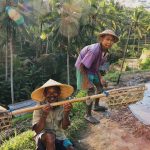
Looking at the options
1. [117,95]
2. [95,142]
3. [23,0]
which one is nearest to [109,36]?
[117,95]

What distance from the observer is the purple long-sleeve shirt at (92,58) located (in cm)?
620

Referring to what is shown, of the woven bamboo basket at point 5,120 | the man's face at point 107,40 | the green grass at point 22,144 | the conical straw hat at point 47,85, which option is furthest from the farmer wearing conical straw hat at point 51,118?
the man's face at point 107,40

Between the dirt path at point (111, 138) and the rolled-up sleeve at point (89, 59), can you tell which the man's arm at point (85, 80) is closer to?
the rolled-up sleeve at point (89, 59)

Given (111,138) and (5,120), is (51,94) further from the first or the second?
(111,138)

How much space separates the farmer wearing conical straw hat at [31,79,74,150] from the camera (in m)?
4.44

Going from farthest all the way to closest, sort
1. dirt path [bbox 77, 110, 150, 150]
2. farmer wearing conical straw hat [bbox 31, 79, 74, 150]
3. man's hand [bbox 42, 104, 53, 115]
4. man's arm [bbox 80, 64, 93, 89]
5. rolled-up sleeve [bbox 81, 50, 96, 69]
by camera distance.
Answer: man's arm [bbox 80, 64, 93, 89]
rolled-up sleeve [bbox 81, 50, 96, 69]
dirt path [bbox 77, 110, 150, 150]
farmer wearing conical straw hat [bbox 31, 79, 74, 150]
man's hand [bbox 42, 104, 53, 115]

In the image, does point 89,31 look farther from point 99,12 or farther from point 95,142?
point 95,142

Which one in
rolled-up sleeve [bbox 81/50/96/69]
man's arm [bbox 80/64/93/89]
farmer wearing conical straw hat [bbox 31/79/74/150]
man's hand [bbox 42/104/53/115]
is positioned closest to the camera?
man's hand [bbox 42/104/53/115]

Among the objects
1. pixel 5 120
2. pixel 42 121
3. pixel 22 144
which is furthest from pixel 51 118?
pixel 22 144

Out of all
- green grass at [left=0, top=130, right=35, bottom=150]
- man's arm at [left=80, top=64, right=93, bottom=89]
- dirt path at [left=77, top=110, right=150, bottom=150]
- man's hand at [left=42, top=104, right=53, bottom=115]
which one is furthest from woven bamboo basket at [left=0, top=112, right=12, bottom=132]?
man's arm at [left=80, top=64, right=93, bottom=89]

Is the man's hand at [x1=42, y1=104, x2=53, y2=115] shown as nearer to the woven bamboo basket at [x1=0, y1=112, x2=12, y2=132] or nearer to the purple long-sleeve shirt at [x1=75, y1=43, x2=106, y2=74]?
the woven bamboo basket at [x1=0, y1=112, x2=12, y2=132]

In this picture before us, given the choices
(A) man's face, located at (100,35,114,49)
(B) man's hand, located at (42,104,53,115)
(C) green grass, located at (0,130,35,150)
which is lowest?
(C) green grass, located at (0,130,35,150)

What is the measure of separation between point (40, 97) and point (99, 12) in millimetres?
33896

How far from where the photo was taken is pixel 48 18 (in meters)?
35.5
